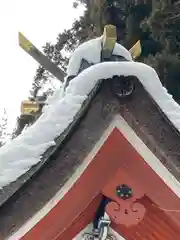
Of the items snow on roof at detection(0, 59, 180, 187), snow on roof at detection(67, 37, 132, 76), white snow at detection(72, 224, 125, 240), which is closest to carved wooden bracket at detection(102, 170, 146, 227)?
white snow at detection(72, 224, 125, 240)

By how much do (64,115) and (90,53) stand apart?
0.37m

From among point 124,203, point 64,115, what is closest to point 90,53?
point 64,115

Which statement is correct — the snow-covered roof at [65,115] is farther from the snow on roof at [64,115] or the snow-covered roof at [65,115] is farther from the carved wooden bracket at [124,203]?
the carved wooden bracket at [124,203]

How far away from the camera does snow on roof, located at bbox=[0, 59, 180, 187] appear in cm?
212

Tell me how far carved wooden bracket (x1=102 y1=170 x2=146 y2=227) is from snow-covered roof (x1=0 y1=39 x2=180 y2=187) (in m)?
0.25

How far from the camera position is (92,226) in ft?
7.36

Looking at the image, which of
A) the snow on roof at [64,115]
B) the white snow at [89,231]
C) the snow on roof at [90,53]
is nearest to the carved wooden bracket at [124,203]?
the white snow at [89,231]

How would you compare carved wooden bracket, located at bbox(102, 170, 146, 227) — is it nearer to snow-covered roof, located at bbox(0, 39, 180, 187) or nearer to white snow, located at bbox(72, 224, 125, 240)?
white snow, located at bbox(72, 224, 125, 240)

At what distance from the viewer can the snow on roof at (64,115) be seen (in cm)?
212

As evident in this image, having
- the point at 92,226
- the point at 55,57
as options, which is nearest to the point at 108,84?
the point at 92,226

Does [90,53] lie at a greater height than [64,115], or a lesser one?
greater

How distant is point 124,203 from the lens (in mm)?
2203

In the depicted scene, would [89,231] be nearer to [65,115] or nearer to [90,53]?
[65,115]

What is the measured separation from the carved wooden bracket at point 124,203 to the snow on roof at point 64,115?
0.25m
